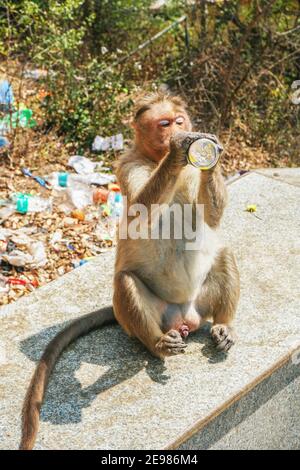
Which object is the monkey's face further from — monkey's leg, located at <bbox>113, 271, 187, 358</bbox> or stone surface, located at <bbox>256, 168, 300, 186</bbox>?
stone surface, located at <bbox>256, 168, 300, 186</bbox>

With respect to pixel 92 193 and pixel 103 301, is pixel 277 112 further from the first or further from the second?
pixel 103 301

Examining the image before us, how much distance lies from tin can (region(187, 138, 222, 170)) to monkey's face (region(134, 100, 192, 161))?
36 cm

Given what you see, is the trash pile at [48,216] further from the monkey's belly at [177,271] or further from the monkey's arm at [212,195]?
the monkey's arm at [212,195]

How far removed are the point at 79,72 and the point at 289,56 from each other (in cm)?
290

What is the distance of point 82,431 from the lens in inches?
128

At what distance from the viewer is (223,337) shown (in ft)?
12.6

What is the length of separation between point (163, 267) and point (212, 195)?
1.76ft

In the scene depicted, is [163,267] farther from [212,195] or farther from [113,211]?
[113,211]

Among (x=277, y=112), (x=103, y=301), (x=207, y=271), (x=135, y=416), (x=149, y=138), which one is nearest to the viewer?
(x=135, y=416)

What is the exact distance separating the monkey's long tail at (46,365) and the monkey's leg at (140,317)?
0.42 m

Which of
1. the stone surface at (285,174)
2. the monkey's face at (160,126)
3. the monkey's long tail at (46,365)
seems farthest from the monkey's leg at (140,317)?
the stone surface at (285,174)

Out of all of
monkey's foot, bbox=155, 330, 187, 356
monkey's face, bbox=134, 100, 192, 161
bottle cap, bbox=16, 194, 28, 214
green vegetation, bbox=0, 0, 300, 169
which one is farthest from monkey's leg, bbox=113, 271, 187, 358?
green vegetation, bbox=0, 0, 300, 169

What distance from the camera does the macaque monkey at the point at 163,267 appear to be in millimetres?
3543

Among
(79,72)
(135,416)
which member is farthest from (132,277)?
(79,72)
